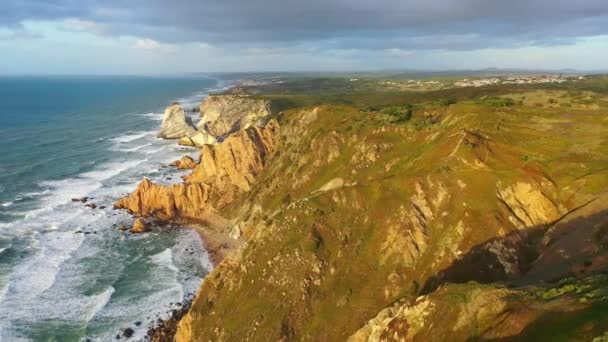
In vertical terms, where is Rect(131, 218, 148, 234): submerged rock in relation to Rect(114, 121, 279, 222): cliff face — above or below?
below

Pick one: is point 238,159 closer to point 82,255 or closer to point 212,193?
point 212,193

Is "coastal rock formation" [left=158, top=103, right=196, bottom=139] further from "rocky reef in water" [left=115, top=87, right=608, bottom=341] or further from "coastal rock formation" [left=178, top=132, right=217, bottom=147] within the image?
"rocky reef in water" [left=115, top=87, right=608, bottom=341]

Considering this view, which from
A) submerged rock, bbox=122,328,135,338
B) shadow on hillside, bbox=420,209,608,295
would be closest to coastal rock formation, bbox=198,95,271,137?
submerged rock, bbox=122,328,135,338

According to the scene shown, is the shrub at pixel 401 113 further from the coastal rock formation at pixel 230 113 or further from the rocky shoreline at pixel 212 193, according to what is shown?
the coastal rock formation at pixel 230 113

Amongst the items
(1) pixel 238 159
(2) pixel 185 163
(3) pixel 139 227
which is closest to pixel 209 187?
(1) pixel 238 159

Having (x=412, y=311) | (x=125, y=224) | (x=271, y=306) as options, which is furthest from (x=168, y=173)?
(x=412, y=311)

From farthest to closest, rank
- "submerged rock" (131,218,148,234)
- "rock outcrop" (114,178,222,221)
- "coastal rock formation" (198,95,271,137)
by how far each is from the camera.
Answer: "coastal rock formation" (198,95,271,137)
"rock outcrop" (114,178,222,221)
"submerged rock" (131,218,148,234)

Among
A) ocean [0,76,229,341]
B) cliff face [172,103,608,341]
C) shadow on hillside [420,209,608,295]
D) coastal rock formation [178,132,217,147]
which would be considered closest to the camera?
shadow on hillside [420,209,608,295]

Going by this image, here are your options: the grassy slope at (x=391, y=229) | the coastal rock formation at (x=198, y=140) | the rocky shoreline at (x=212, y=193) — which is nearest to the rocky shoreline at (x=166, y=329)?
the grassy slope at (x=391, y=229)
